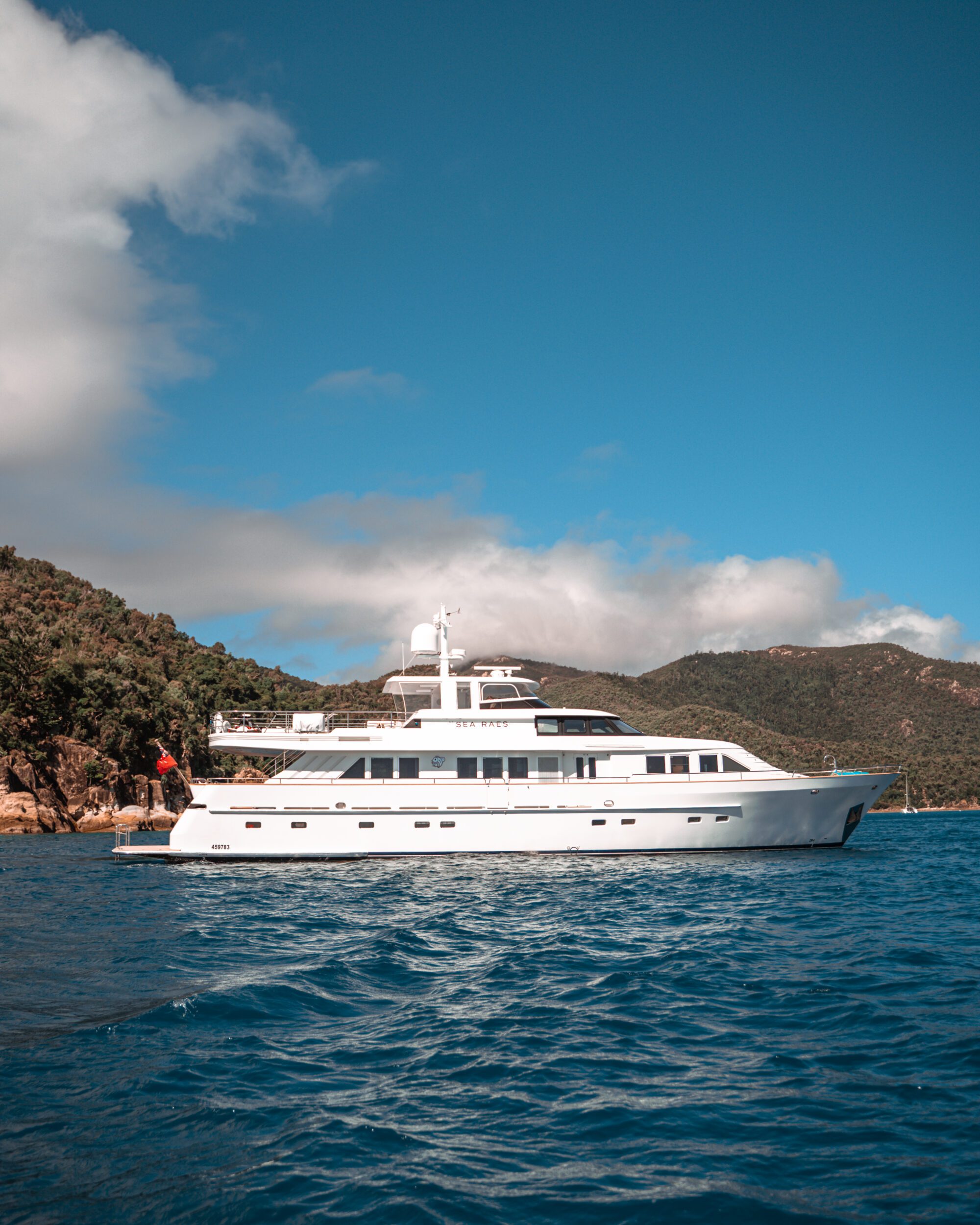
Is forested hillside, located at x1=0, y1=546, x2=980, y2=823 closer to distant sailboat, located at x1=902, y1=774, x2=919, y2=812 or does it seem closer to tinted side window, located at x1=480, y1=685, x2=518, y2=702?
distant sailboat, located at x1=902, y1=774, x2=919, y2=812

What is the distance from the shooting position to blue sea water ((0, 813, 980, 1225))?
5230mm

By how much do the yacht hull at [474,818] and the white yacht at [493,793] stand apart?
0.03 m

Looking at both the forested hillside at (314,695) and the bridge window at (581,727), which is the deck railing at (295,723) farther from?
the forested hillside at (314,695)

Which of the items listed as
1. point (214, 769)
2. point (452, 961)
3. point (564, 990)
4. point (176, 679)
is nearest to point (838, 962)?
point (564, 990)

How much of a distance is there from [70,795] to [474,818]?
42642 millimetres

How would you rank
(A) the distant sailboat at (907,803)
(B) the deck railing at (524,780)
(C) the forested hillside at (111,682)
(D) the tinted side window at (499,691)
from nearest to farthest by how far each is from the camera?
1. (B) the deck railing at (524,780)
2. (D) the tinted side window at (499,691)
3. (C) the forested hillside at (111,682)
4. (A) the distant sailboat at (907,803)

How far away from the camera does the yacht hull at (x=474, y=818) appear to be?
A: 84.1ft

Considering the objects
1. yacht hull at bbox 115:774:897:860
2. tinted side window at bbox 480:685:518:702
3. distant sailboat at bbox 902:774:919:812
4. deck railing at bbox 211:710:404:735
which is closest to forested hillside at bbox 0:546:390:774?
deck railing at bbox 211:710:404:735

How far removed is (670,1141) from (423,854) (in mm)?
20424

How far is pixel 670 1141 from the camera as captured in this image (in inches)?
233

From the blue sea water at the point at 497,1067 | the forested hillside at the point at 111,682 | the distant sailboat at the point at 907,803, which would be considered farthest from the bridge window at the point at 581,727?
the distant sailboat at the point at 907,803

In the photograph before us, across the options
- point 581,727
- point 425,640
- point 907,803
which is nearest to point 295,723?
point 425,640

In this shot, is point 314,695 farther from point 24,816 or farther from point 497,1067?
point 497,1067

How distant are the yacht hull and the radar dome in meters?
5.29
